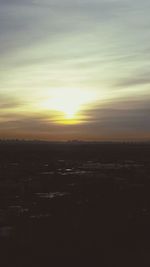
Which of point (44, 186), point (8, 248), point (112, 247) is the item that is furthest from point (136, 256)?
point (44, 186)

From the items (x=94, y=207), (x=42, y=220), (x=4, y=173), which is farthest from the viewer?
(x=4, y=173)

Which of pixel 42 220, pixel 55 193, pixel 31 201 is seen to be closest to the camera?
pixel 42 220

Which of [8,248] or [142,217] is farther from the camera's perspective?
[142,217]

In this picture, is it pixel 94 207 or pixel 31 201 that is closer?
pixel 94 207

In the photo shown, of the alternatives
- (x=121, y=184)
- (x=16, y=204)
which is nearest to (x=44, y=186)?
(x=121, y=184)

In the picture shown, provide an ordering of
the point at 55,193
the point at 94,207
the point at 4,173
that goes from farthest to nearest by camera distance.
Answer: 1. the point at 4,173
2. the point at 55,193
3. the point at 94,207

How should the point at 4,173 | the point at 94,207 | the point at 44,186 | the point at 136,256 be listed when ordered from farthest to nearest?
the point at 4,173, the point at 44,186, the point at 94,207, the point at 136,256

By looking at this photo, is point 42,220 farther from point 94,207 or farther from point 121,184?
point 121,184

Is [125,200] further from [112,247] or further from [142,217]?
[112,247]
